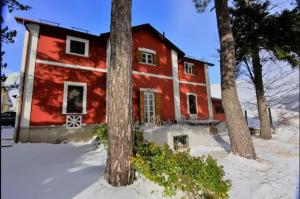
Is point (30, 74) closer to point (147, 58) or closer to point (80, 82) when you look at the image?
point (80, 82)

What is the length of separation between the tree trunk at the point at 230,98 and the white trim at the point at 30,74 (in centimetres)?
877

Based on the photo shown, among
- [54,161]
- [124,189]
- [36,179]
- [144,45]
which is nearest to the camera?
[124,189]

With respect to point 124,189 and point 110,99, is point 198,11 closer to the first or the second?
point 110,99

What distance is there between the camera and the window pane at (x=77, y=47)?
11.5m

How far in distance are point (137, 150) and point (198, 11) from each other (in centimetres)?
911

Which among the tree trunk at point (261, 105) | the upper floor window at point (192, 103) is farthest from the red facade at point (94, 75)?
the tree trunk at point (261, 105)

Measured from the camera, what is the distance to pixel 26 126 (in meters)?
9.42

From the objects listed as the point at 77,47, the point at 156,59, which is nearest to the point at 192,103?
the point at 156,59

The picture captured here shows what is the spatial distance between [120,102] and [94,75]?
791cm

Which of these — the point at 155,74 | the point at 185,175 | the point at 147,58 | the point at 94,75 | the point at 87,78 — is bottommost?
the point at 185,175

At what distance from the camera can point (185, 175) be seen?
372cm

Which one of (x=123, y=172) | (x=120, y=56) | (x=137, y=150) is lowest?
(x=123, y=172)

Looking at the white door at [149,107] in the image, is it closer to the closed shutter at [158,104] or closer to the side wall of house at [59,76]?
the closed shutter at [158,104]

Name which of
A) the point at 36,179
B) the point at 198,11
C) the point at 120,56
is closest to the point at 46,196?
the point at 36,179
